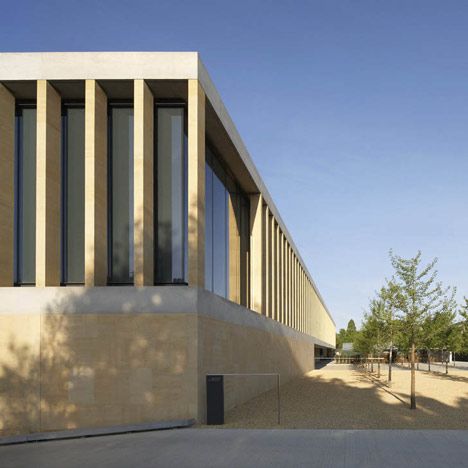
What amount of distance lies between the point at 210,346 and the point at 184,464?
812 centimetres

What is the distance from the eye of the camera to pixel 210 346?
69.5ft

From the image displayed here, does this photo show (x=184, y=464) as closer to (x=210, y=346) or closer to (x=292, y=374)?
(x=210, y=346)

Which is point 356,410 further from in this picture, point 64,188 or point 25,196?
point 25,196

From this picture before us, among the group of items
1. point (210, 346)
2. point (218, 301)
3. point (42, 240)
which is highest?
point (42, 240)

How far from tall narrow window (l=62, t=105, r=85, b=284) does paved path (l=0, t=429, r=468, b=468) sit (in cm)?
618

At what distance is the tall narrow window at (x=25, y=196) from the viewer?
21.1 metres

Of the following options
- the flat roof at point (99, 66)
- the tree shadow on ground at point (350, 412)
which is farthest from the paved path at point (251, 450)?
the flat roof at point (99, 66)

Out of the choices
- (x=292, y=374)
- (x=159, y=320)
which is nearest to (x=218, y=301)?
(x=159, y=320)

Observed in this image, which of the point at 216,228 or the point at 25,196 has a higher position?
the point at 25,196

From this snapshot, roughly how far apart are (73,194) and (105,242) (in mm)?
2317

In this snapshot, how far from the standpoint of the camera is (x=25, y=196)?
21.5 m

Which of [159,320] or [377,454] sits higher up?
[159,320]

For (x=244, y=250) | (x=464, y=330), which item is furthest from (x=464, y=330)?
(x=244, y=250)

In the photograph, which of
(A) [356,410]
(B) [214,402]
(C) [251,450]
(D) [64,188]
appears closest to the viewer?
(C) [251,450]
